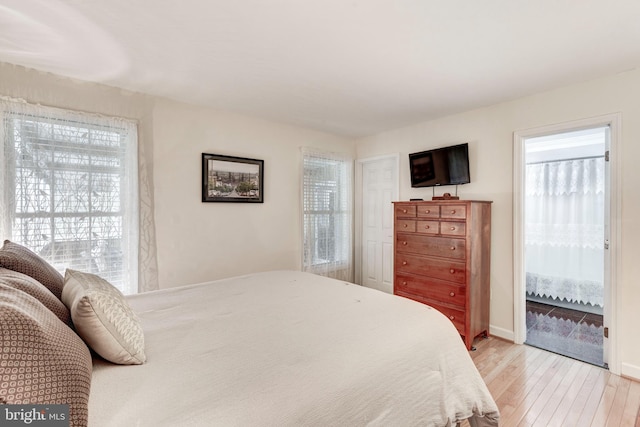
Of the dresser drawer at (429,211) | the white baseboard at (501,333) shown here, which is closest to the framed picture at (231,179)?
the dresser drawer at (429,211)

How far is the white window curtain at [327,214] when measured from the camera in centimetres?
409

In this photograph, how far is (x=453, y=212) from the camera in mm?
2953

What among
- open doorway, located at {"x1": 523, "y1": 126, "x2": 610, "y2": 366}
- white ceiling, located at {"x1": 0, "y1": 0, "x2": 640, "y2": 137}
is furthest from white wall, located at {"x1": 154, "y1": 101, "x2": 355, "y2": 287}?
open doorway, located at {"x1": 523, "y1": 126, "x2": 610, "y2": 366}

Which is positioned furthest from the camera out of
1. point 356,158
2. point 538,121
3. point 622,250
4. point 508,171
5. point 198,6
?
point 356,158

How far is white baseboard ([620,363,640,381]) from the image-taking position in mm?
2307

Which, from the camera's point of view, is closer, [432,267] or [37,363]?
[37,363]

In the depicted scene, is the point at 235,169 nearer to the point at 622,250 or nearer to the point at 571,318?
the point at 622,250

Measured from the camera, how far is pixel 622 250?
2.39 m

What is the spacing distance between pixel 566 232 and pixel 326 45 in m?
4.18

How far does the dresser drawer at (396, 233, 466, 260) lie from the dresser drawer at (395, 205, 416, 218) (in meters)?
0.22

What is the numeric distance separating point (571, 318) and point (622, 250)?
1.74 meters

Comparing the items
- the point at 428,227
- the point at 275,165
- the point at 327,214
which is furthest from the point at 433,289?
the point at 275,165

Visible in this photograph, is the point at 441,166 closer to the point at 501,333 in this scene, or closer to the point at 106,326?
the point at 501,333

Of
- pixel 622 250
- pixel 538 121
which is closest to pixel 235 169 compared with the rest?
pixel 538 121
